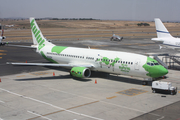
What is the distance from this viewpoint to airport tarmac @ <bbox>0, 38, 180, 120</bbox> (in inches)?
804

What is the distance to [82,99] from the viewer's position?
977 inches

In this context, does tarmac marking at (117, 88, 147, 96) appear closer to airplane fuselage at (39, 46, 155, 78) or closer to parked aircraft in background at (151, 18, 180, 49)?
airplane fuselage at (39, 46, 155, 78)

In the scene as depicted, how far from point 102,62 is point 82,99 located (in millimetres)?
10279

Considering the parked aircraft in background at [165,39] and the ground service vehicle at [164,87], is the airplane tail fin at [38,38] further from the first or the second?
the parked aircraft in background at [165,39]

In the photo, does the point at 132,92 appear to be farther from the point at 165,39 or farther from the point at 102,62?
the point at 165,39

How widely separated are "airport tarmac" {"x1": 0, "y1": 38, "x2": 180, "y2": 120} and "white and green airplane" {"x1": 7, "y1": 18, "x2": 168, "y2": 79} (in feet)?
5.51

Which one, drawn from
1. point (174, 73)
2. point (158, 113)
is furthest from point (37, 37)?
point (158, 113)

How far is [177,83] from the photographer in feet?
106

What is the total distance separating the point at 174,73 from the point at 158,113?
20.3m

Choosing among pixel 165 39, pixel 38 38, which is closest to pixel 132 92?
pixel 38 38

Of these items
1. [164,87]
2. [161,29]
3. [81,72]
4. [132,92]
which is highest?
[161,29]

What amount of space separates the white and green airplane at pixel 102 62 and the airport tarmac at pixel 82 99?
1680mm

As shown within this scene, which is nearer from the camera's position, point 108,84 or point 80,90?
point 80,90

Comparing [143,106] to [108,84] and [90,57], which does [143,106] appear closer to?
[108,84]
